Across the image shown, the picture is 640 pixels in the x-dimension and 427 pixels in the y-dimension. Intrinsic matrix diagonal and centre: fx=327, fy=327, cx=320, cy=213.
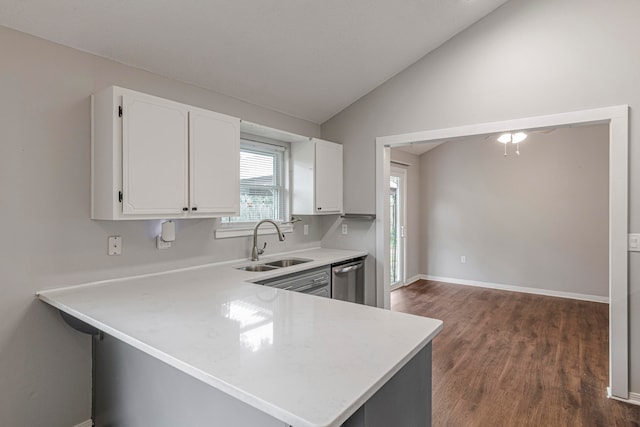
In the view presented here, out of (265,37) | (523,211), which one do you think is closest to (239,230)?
(265,37)

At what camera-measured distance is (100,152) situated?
2008 mm

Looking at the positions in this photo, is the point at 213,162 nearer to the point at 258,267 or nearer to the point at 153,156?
the point at 153,156

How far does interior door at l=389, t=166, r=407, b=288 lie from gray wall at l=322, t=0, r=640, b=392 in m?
2.06

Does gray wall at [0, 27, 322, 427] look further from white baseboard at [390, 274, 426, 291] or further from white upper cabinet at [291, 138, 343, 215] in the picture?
white baseboard at [390, 274, 426, 291]

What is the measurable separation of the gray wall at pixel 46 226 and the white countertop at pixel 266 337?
178 mm

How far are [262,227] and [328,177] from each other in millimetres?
931

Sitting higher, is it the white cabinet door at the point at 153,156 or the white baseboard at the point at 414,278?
the white cabinet door at the point at 153,156

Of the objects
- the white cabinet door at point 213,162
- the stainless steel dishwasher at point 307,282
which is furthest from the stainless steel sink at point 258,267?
the white cabinet door at point 213,162

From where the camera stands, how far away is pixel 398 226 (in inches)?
223

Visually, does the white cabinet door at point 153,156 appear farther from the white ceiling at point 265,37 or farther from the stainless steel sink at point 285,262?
the stainless steel sink at point 285,262

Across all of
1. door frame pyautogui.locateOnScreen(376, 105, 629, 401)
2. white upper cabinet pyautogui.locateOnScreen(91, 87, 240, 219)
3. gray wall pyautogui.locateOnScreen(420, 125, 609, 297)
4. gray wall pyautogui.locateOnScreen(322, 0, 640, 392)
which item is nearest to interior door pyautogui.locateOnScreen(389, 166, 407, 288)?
gray wall pyautogui.locateOnScreen(420, 125, 609, 297)

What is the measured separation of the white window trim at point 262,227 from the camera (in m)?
2.90

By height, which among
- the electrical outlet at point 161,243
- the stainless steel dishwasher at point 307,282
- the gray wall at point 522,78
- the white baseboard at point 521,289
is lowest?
the white baseboard at point 521,289

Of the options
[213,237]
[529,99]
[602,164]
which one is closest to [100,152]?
[213,237]
